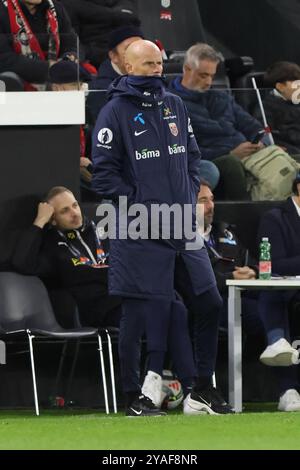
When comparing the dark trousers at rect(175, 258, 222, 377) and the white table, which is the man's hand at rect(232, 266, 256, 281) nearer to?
the white table

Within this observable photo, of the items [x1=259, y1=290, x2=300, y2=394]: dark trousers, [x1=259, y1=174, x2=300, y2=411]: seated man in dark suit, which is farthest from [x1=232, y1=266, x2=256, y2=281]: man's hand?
[x1=259, y1=290, x2=300, y2=394]: dark trousers

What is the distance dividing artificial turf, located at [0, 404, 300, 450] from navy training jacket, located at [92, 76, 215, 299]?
0.80 m

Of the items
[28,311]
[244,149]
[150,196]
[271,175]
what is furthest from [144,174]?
[244,149]

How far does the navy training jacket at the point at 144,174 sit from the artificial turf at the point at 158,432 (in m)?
0.80

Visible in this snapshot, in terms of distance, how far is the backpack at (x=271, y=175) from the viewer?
12.1m

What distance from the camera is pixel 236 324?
1018cm

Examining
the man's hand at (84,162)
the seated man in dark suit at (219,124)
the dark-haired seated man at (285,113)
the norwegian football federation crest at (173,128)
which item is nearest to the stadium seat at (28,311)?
the man's hand at (84,162)

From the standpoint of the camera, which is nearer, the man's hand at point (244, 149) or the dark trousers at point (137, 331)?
the dark trousers at point (137, 331)

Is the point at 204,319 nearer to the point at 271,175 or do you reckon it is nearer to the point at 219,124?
the point at 271,175

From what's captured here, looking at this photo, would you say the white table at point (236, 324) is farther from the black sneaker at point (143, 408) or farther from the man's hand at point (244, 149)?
the man's hand at point (244, 149)

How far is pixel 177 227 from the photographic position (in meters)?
9.05

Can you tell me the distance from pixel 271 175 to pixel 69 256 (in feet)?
6.17
